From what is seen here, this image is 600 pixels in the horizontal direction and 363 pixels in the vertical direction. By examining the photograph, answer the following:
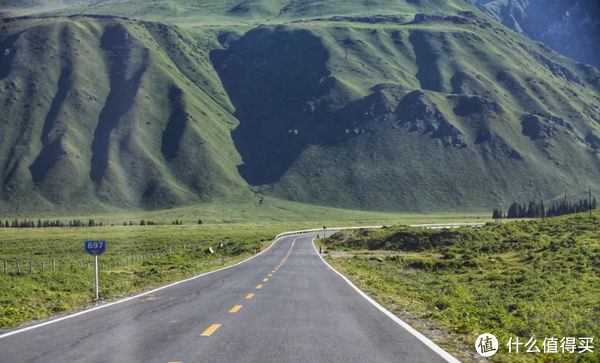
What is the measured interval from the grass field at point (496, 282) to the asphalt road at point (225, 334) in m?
1.27

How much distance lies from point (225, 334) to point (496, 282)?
21621 mm

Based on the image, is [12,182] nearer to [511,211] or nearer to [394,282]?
Result: [511,211]

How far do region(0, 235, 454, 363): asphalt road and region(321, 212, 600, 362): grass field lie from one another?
1.27m

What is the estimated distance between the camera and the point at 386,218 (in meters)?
178

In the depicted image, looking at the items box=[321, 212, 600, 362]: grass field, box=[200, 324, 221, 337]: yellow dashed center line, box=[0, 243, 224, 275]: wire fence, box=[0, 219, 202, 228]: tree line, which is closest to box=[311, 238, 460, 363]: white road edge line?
box=[321, 212, 600, 362]: grass field

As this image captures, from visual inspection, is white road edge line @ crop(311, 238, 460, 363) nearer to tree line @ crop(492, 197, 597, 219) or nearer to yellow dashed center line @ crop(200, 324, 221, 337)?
yellow dashed center line @ crop(200, 324, 221, 337)

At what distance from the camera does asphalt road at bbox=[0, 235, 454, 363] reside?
9.25 meters

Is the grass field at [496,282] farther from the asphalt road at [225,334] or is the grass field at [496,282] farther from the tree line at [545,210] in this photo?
the tree line at [545,210]

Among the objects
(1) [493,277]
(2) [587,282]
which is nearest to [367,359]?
(2) [587,282]

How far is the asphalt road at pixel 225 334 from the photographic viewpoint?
9.25 meters

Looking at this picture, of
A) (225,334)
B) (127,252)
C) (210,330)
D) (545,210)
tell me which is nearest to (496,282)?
(210,330)

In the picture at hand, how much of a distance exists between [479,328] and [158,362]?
23.0 ft

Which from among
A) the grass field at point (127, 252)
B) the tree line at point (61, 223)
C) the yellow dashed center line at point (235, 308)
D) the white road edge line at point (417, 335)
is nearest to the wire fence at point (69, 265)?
the grass field at point (127, 252)

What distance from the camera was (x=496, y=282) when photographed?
95.6 ft
